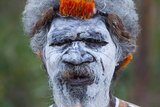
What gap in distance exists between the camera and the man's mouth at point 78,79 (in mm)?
4141

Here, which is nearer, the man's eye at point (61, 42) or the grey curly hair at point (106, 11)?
the man's eye at point (61, 42)

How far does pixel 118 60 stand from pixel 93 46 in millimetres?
321

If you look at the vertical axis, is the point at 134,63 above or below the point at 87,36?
below

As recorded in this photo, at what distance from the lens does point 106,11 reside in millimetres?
4316

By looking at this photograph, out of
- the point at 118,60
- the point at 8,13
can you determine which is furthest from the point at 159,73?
the point at 118,60

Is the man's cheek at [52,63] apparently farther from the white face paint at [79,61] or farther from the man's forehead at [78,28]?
the man's forehead at [78,28]

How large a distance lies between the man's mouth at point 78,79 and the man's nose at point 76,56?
0.07m

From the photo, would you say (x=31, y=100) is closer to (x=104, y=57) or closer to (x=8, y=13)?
(x=8, y=13)

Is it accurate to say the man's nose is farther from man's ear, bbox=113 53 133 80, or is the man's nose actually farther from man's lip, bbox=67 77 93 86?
man's ear, bbox=113 53 133 80

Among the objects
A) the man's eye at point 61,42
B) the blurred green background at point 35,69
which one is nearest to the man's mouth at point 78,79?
the man's eye at point 61,42

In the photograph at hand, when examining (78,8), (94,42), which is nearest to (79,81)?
(94,42)

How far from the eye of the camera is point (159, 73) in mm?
10477

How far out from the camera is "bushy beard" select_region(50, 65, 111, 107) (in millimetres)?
4145

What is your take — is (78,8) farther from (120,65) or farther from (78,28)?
(120,65)
